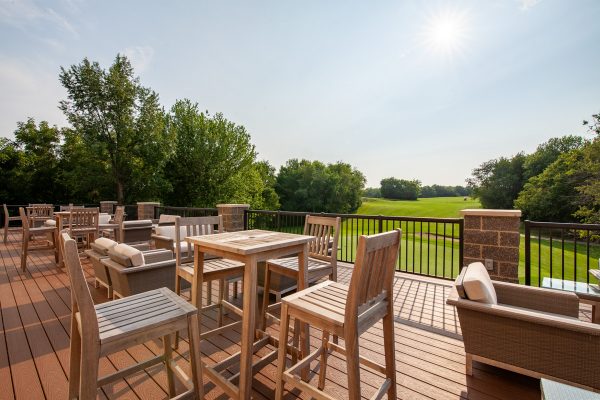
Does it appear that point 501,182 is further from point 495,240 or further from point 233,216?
point 233,216

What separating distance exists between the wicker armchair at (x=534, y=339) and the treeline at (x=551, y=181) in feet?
58.9

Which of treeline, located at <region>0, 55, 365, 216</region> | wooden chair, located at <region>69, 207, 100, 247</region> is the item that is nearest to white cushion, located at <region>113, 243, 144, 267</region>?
wooden chair, located at <region>69, 207, 100, 247</region>

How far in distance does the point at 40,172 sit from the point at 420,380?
53.9 feet

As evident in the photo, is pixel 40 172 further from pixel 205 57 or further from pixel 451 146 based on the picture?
pixel 451 146

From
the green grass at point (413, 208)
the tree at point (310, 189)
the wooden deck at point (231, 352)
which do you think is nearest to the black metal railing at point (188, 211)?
the wooden deck at point (231, 352)

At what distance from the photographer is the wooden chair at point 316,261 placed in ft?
7.44

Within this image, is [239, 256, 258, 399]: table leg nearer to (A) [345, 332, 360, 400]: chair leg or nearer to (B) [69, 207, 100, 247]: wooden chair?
(A) [345, 332, 360, 400]: chair leg

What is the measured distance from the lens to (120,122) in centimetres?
1138

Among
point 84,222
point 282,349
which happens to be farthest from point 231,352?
point 84,222

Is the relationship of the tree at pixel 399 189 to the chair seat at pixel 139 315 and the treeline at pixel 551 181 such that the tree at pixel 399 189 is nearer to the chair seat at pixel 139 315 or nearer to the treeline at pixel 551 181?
the treeline at pixel 551 181

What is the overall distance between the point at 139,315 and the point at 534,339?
7.43 feet

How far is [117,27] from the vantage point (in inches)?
219

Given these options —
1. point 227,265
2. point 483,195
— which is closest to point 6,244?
point 227,265

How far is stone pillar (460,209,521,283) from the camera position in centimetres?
305
